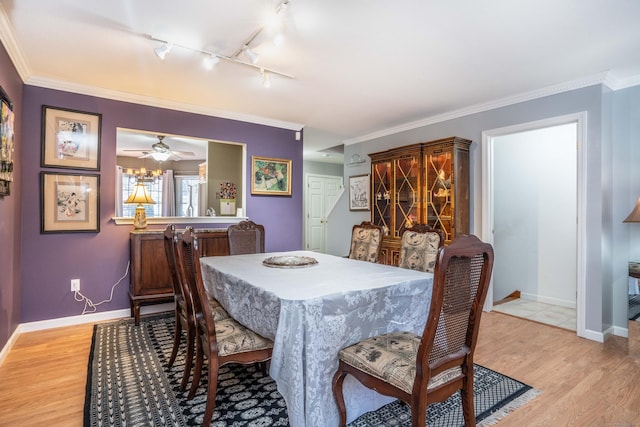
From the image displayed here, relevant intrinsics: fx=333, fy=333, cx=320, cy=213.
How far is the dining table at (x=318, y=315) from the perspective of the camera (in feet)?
5.05

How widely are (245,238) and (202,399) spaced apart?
5.68 ft

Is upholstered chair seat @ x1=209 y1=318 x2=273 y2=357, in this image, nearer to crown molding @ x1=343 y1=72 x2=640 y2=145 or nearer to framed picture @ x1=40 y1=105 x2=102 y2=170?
framed picture @ x1=40 y1=105 x2=102 y2=170

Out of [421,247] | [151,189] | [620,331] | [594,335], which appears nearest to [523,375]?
[421,247]

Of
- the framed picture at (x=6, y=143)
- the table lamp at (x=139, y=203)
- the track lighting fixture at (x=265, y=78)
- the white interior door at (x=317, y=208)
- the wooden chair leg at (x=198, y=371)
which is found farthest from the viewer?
the white interior door at (x=317, y=208)

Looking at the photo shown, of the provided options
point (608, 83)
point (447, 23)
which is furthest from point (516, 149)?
point (447, 23)

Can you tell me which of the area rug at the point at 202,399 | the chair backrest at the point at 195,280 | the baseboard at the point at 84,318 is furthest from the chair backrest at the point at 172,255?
the baseboard at the point at 84,318

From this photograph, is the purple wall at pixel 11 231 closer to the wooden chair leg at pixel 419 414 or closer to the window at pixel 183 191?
the wooden chair leg at pixel 419 414

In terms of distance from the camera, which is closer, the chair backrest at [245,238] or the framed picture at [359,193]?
the chair backrest at [245,238]

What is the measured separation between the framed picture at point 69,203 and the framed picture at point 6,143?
61cm

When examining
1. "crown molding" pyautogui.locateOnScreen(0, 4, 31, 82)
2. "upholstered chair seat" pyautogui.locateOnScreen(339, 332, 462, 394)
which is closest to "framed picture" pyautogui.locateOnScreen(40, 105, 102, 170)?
"crown molding" pyautogui.locateOnScreen(0, 4, 31, 82)

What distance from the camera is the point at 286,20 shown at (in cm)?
220

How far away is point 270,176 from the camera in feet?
15.4

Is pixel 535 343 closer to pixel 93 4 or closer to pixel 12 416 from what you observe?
pixel 12 416

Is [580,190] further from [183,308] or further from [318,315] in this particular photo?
[183,308]
